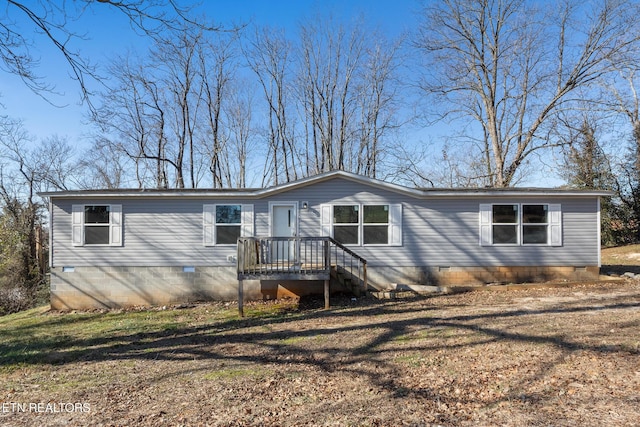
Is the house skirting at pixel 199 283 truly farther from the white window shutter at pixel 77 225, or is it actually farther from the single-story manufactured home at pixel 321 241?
the white window shutter at pixel 77 225

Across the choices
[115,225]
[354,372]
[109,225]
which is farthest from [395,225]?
[109,225]

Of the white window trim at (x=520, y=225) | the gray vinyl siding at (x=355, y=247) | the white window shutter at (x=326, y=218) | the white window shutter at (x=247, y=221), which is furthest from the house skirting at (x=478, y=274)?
the white window shutter at (x=247, y=221)

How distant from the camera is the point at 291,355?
5.31 metres

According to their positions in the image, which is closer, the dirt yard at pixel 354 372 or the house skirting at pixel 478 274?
the dirt yard at pixel 354 372

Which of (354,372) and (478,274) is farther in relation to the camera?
(478,274)

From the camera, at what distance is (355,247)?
10.4 meters

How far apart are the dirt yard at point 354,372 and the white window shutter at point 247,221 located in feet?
10.7

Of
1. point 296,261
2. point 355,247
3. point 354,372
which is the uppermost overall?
point 355,247

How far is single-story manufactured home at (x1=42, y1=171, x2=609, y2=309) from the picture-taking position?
10469mm

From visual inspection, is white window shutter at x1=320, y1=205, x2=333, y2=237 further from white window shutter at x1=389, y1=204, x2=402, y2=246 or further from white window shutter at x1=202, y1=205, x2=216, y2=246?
white window shutter at x1=202, y1=205, x2=216, y2=246

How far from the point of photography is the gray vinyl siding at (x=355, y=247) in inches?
413

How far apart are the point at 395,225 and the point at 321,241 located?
221cm

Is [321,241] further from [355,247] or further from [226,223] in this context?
[226,223]

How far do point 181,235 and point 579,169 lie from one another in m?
23.4
